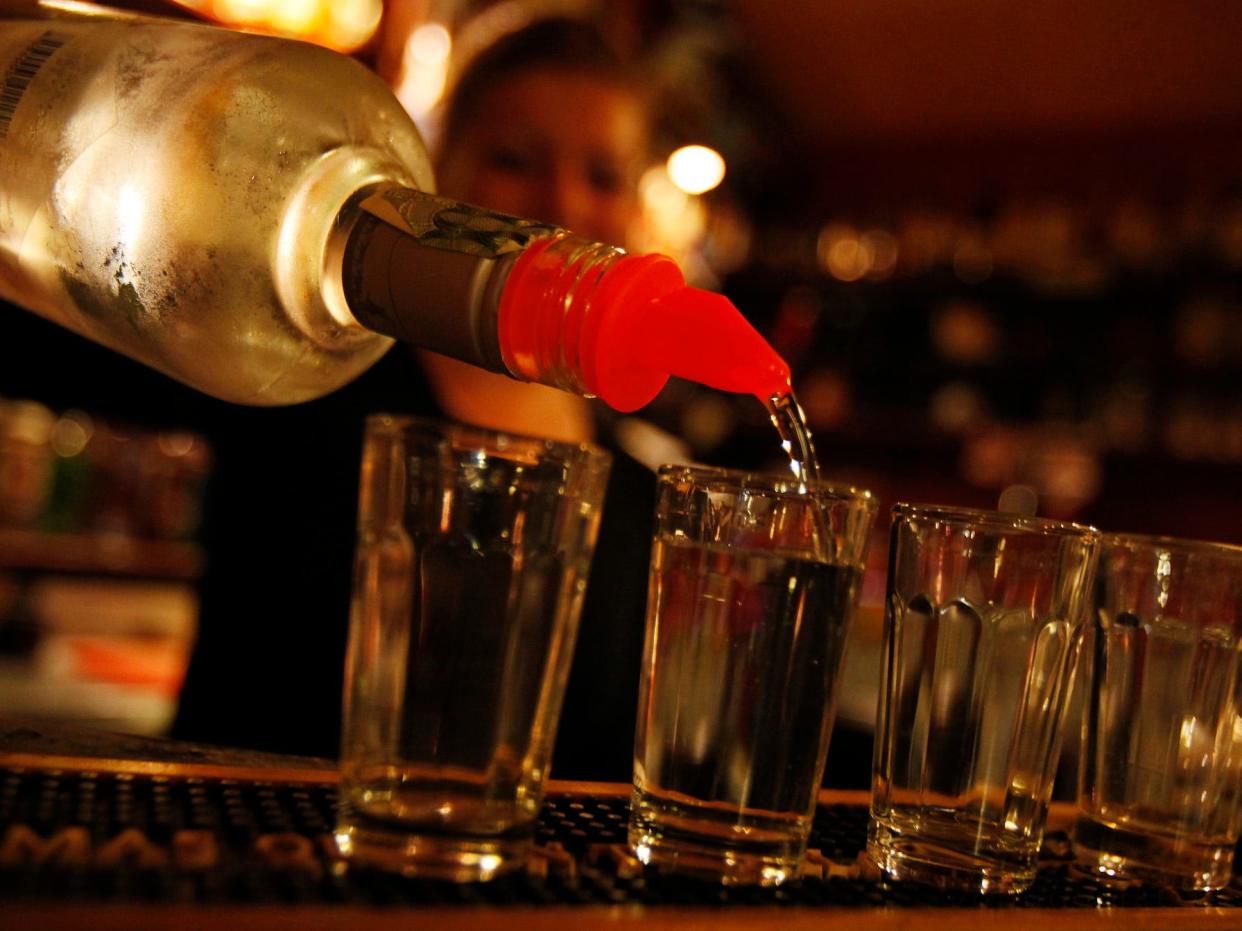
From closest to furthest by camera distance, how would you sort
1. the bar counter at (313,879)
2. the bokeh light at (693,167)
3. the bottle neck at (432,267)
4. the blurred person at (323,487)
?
1. the bar counter at (313,879)
2. the bottle neck at (432,267)
3. the blurred person at (323,487)
4. the bokeh light at (693,167)

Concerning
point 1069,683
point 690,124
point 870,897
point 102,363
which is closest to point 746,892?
point 870,897

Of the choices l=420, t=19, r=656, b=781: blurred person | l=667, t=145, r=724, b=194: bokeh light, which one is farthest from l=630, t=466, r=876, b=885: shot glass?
l=667, t=145, r=724, b=194: bokeh light

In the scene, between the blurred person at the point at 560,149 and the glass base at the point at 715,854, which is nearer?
the glass base at the point at 715,854

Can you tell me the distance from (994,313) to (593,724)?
10.7 ft

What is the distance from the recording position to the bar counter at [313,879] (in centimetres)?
36

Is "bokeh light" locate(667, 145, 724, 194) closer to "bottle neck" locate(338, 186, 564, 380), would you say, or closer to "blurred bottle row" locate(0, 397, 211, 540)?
"blurred bottle row" locate(0, 397, 211, 540)

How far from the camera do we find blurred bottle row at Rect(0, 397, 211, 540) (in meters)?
2.61

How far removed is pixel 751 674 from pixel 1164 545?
8.9 inches

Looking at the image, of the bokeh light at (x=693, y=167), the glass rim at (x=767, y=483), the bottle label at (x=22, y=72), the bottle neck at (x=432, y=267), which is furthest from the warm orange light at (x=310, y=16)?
the glass rim at (x=767, y=483)

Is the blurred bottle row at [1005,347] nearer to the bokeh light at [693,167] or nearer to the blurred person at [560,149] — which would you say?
the bokeh light at [693,167]

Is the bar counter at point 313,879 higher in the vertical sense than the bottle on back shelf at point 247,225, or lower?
lower

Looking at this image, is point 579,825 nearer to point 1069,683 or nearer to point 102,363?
point 1069,683

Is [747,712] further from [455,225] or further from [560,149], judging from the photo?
[560,149]

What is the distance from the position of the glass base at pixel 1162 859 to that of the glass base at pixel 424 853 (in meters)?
0.30
